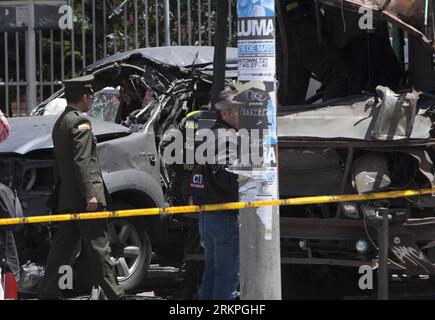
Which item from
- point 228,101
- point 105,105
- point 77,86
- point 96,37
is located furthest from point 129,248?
point 96,37

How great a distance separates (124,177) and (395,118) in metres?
2.68

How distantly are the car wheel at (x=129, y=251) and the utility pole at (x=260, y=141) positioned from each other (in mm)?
2259

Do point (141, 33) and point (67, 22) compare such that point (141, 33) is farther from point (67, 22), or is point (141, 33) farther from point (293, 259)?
point (293, 259)

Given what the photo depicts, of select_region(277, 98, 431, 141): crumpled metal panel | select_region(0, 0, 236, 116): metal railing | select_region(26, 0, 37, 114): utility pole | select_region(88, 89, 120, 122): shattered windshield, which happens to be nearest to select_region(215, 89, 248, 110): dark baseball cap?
select_region(277, 98, 431, 141): crumpled metal panel

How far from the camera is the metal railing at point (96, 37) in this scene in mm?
13102

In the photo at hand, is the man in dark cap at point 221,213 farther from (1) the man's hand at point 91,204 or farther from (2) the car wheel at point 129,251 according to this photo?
(2) the car wheel at point 129,251

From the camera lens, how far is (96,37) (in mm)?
13500

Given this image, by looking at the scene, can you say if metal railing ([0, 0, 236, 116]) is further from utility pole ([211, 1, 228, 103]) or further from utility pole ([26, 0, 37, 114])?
utility pole ([211, 1, 228, 103])

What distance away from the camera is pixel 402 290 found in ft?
28.1

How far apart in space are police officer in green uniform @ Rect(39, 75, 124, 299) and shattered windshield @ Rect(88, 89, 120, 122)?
2154mm

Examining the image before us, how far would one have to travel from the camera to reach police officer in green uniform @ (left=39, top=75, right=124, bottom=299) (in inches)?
295

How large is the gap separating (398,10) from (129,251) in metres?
3.29

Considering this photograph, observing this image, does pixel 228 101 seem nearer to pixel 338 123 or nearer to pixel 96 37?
pixel 338 123

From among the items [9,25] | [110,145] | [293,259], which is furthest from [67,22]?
[293,259]
